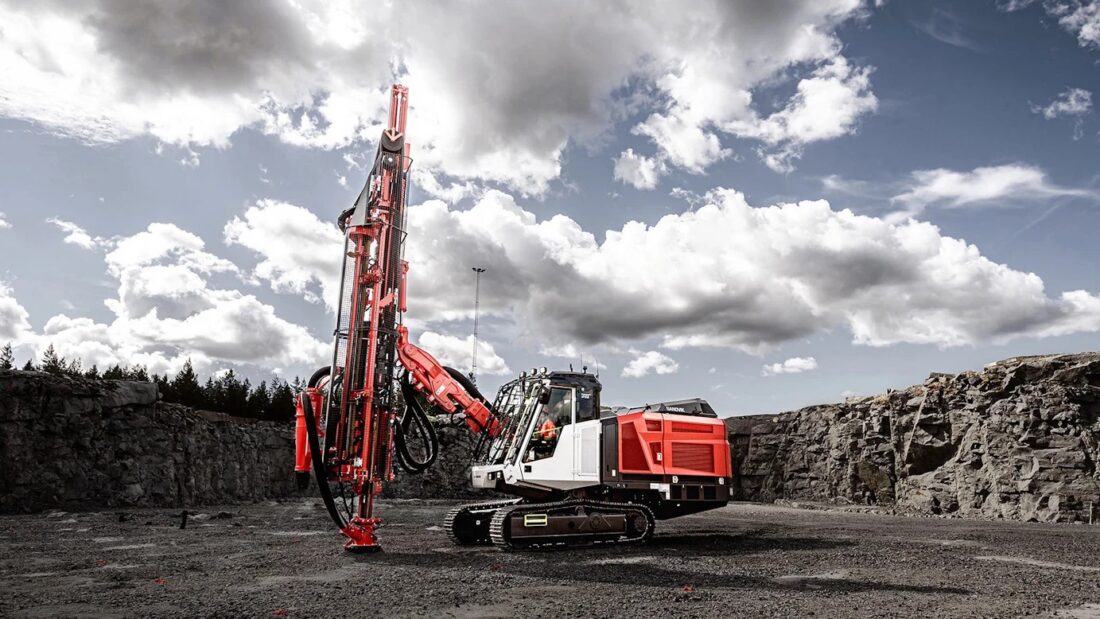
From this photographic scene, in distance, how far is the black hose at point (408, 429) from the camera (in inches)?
538

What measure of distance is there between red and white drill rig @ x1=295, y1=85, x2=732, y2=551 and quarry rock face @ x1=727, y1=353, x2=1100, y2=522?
606 inches

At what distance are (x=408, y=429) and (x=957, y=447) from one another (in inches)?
894

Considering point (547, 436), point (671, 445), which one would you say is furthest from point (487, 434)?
point (671, 445)

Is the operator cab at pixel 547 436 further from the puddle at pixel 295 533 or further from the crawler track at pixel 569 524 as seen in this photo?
the puddle at pixel 295 533

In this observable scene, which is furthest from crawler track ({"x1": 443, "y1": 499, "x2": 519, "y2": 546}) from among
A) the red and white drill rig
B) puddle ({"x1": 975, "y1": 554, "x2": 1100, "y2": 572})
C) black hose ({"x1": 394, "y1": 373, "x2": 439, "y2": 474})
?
puddle ({"x1": 975, "y1": 554, "x2": 1100, "y2": 572})

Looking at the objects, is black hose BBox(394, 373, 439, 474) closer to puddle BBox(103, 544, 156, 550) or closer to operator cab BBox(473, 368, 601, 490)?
operator cab BBox(473, 368, 601, 490)

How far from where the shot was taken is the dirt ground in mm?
8172

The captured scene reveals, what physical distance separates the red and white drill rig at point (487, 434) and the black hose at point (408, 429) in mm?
29

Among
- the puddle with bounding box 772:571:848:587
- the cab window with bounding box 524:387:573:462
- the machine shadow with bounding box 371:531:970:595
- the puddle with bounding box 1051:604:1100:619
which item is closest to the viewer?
the puddle with bounding box 1051:604:1100:619

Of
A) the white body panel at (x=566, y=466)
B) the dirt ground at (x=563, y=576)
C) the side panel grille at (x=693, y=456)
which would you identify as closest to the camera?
the dirt ground at (x=563, y=576)

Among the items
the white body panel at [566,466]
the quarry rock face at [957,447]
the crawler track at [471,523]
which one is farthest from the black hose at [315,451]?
the quarry rock face at [957,447]

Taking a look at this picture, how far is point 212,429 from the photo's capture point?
1368 inches

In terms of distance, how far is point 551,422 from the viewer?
14141mm

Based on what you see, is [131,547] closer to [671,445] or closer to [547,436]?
[547,436]
